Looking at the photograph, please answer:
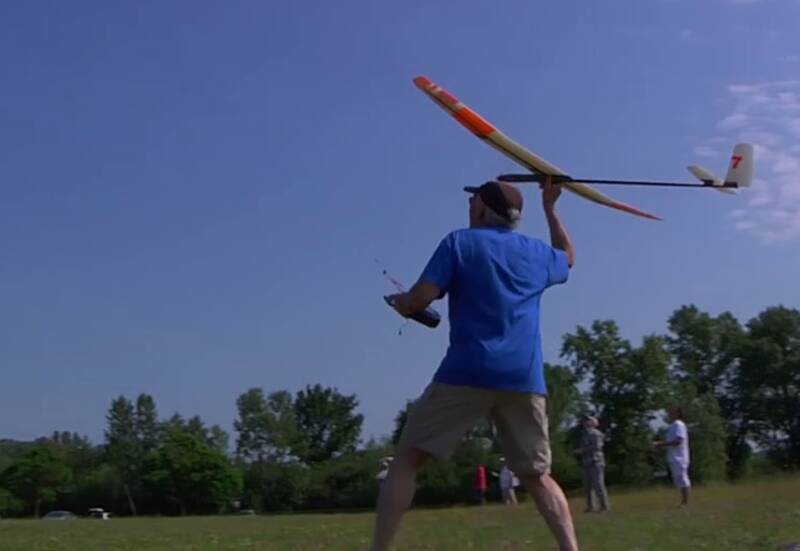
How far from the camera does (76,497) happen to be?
349ft

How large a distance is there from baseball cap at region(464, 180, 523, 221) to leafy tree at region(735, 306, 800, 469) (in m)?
92.2

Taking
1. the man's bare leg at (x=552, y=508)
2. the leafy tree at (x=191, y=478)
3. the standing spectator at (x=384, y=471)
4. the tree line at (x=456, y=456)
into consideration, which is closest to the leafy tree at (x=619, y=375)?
the tree line at (x=456, y=456)

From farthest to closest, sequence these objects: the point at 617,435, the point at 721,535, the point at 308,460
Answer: the point at 308,460 → the point at 617,435 → the point at 721,535

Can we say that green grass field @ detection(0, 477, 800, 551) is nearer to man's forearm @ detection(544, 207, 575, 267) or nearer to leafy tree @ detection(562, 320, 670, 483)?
man's forearm @ detection(544, 207, 575, 267)

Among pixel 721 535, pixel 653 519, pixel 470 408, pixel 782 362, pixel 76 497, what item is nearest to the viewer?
pixel 470 408

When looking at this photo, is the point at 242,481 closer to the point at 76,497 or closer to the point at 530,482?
the point at 76,497

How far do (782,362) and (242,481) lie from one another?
4544 centimetres

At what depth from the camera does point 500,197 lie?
6781 mm

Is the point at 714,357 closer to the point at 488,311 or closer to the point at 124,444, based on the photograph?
the point at 124,444

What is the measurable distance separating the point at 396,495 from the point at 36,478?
106m

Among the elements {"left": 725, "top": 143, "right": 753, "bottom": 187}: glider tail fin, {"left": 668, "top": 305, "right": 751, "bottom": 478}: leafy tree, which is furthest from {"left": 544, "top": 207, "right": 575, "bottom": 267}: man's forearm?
{"left": 668, "top": 305, "right": 751, "bottom": 478}: leafy tree

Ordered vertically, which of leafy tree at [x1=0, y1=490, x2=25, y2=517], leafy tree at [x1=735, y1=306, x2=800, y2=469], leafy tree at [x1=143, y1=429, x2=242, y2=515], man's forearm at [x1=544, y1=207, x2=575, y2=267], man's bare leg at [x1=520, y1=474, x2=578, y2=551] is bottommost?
man's bare leg at [x1=520, y1=474, x2=578, y2=551]

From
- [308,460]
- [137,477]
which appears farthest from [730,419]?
[137,477]

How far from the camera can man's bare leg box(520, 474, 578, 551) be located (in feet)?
21.9
